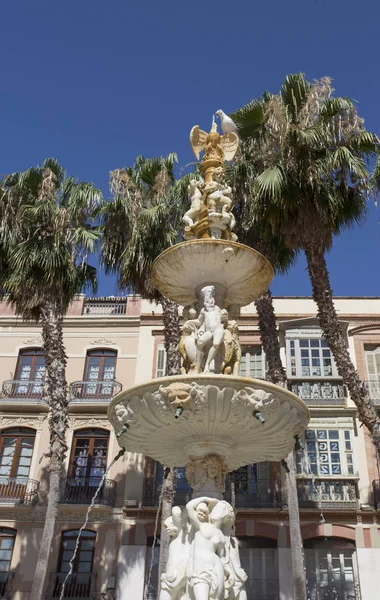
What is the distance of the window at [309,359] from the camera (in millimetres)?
23281

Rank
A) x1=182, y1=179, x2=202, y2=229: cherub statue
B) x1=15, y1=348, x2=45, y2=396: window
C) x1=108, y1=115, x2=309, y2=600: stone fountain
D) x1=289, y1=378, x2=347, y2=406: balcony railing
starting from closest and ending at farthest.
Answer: x1=108, y1=115, x2=309, y2=600: stone fountain < x1=182, y1=179, x2=202, y2=229: cherub statue < x1=289, y1=378, x2=347, y2=406: balcony railing < x1=15, y1=348, x2=45, y2=396: window

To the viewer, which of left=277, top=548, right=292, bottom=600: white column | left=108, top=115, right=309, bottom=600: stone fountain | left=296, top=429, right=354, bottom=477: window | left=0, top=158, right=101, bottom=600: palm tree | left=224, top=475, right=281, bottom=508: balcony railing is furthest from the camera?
left=296, top=429, right=354, bottom=477: window

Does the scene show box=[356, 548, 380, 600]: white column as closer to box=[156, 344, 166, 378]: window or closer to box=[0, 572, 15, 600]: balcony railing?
box=[156, 344, 166, 378]: window

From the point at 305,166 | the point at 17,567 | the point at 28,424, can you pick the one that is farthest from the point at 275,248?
the point at 17,567

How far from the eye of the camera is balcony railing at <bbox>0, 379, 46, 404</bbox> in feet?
76.1

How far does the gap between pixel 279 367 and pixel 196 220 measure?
6.35 metres

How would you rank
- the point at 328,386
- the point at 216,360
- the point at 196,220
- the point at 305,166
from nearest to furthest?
1. the point at 216,360
2. the point at 196,220
3. the point at 305,166
4. the point at 328,386

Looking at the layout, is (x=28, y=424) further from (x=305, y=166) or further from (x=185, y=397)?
(x=185, y=397)

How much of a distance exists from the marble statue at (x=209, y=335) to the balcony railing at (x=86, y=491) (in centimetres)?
1511

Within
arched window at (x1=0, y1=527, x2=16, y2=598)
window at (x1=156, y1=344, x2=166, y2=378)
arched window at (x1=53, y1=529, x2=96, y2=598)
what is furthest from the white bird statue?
arched window at (x1=0, y1=527, x2=16, y2=598)

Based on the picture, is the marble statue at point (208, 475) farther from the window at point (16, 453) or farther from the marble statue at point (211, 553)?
the window at point (16, 453)

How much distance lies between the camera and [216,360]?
26.6 feet

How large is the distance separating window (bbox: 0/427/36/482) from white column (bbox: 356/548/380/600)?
12318 mm

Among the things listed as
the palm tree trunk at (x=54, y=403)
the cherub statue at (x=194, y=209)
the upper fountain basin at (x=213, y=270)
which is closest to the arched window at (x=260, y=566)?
the palm tree trunk at (x=54, y=403)
